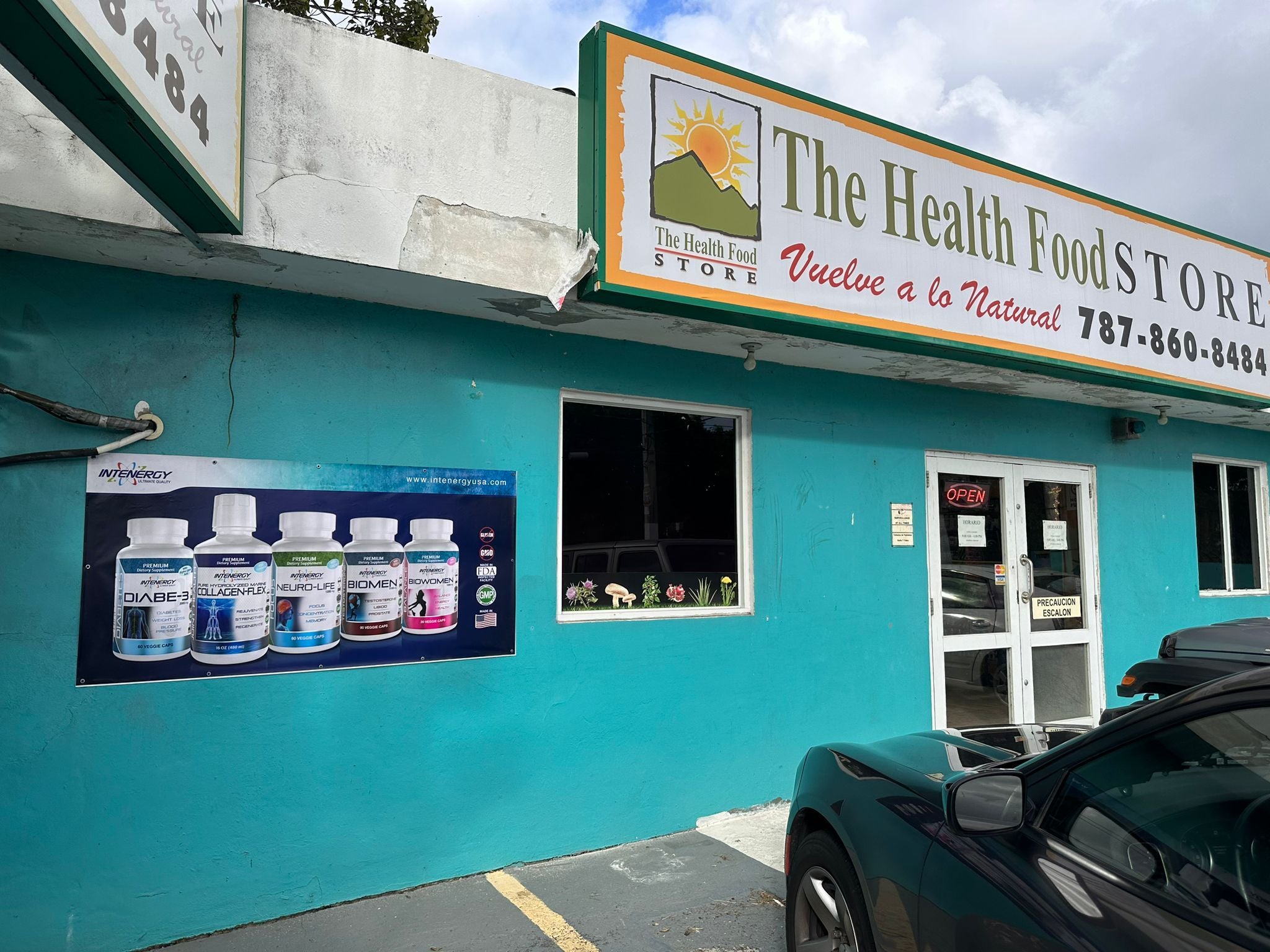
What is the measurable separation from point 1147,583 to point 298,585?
7554mm

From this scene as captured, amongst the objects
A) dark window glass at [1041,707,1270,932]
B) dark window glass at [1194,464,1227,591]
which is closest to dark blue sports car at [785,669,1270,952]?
dark window glass at [1041,707,1270,932]

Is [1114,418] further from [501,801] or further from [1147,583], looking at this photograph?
[501,801]

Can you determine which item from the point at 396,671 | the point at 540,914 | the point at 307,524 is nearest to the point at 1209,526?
the point at 540,914

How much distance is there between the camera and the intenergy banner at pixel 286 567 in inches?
155

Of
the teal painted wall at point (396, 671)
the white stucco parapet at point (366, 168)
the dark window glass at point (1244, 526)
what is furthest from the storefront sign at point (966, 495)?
the dark window glass at point (1244, 526)

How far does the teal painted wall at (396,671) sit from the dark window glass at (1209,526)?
4242 millimetres

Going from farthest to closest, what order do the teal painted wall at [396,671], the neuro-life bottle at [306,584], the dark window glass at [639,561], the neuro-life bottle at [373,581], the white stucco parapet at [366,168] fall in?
the dark window glass at [639,561] < the neuro-life bottle at [373,581] < the neuro-life bottle at [306,584] < the teal painted wall at [396,671] < the white stucco parapet at [366,168]

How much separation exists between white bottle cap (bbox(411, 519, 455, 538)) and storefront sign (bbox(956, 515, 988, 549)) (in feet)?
13.8

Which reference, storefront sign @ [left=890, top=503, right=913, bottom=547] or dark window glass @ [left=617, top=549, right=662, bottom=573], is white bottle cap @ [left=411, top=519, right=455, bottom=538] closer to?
dark window glass @ [left=617, top=549, right=662, bottom=573]

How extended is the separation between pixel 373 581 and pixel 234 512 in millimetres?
775

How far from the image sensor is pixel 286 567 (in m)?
4.27

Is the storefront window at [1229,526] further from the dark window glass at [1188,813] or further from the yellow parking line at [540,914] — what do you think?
the dark window glass at [1188,813]

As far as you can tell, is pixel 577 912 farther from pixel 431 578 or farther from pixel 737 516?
pixel 737 516

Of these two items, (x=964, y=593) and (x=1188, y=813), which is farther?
(x=964, y=593)
